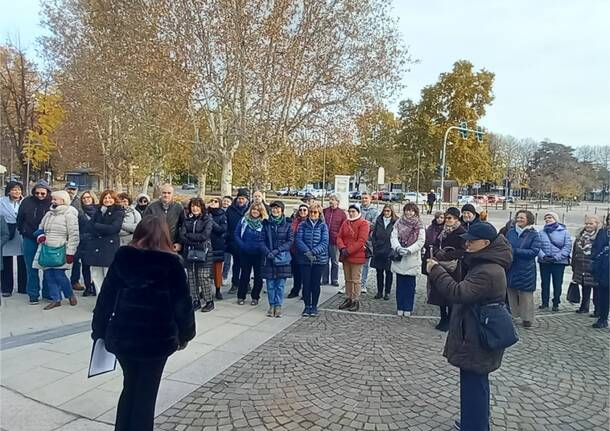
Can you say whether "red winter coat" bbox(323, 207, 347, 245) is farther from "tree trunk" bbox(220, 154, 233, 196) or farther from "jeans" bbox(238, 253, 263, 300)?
"tree trunk" bbox(220, 154, 233, 196)

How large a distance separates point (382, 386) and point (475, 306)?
65.7 inches

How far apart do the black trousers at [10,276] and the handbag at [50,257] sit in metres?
1.55

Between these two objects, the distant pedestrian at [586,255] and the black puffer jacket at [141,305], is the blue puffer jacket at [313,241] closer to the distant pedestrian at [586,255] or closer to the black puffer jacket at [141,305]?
the black puffer jacket at [141,305]

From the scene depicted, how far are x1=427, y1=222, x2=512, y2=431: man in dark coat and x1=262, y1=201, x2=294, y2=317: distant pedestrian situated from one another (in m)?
3.89

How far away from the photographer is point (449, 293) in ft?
11.7

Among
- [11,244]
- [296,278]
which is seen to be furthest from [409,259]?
[11,244]

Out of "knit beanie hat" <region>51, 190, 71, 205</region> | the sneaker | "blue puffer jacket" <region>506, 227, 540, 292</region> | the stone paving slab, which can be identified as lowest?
the stone paving slab

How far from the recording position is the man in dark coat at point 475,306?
349 cm

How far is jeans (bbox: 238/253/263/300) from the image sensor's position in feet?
26.2

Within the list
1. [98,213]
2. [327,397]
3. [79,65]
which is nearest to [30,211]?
[98,213]

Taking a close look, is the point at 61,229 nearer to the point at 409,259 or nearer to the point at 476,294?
the point at 409,259

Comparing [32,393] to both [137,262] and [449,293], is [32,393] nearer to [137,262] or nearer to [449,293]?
[137,262]

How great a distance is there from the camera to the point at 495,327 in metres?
3.47

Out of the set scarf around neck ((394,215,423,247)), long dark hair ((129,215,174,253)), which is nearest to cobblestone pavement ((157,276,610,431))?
scarf around neck ((394,215,423,247))
